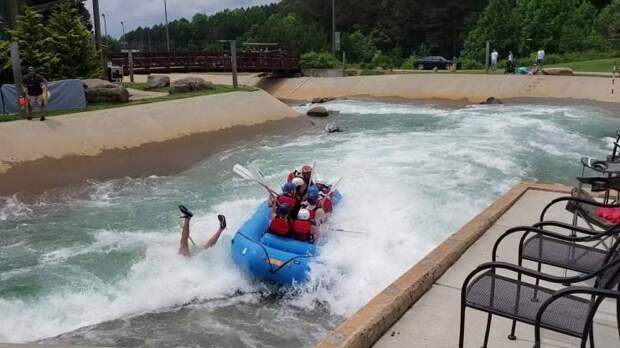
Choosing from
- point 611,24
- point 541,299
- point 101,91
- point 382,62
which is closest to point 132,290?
point 541,299

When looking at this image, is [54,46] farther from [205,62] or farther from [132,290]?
[205,62]

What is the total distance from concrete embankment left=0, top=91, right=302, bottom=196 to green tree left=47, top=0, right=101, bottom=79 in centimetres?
375

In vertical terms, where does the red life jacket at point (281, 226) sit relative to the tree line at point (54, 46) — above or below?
below

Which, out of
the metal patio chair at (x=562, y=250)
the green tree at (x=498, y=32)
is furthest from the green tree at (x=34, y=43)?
the green tree at (x=498, y=32)

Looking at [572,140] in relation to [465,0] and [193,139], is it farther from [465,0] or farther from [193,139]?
[465,0]

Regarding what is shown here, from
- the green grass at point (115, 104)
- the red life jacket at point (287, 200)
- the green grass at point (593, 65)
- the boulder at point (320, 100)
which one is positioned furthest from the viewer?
the boulder at point (320, 100)

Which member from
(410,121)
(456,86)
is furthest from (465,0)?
(410,121)

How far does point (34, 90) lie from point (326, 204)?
939cm

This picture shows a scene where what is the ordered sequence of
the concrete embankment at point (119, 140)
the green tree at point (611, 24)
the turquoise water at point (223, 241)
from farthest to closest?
the green tree at point (611, 24) → the concrete embankment at point (119, 140) → the turquoise water at point (223, 241)

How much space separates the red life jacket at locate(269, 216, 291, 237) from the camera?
7973 millimetres

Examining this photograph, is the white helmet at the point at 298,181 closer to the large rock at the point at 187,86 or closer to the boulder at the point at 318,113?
the large rock at the point at 187,86

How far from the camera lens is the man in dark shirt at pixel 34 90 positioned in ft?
47.1

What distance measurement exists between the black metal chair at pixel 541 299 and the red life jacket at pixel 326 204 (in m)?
5.29

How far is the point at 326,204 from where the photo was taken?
→ 8922 millimetres
